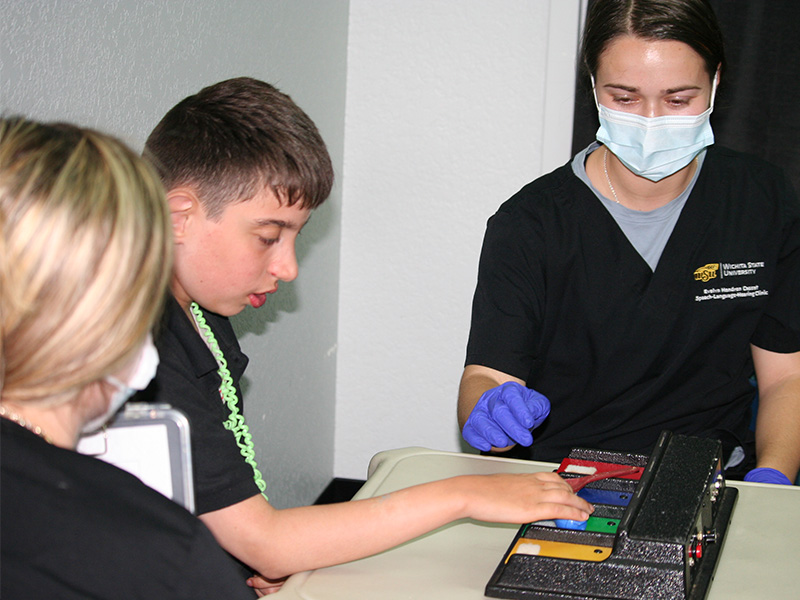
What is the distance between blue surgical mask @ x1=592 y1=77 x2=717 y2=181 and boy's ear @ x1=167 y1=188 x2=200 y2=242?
74 centimetres

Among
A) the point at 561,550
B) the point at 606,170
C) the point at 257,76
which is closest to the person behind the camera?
the point at 561,550

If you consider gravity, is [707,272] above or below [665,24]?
below

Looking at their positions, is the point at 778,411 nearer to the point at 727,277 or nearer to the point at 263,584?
the point at 727,277

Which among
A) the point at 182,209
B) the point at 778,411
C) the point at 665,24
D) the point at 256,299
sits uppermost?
the point at 665,24

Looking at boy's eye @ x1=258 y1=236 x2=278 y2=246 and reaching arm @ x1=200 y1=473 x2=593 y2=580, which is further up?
boy's eye @ x1=258 y1=236 x2=278 y2=246

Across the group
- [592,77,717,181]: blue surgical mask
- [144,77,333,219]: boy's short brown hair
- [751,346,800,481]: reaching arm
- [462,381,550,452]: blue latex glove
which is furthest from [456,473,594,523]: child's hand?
[592,77,717,181]: blue surgical mask

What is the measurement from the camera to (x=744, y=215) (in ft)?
4.79

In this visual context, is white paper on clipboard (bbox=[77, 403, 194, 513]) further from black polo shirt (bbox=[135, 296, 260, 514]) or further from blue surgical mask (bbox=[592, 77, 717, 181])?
blue surgical mask (bbox=[592, 77, 717, 181])

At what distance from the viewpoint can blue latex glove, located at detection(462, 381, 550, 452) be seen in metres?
1.15

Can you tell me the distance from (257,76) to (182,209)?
35.3 inches

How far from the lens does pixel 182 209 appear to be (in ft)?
3.21

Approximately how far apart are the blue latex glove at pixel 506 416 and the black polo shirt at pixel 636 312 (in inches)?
7.5

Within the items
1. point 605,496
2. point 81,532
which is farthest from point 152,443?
point 605,496

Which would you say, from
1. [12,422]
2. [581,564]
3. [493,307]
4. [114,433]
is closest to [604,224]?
[493,307]
